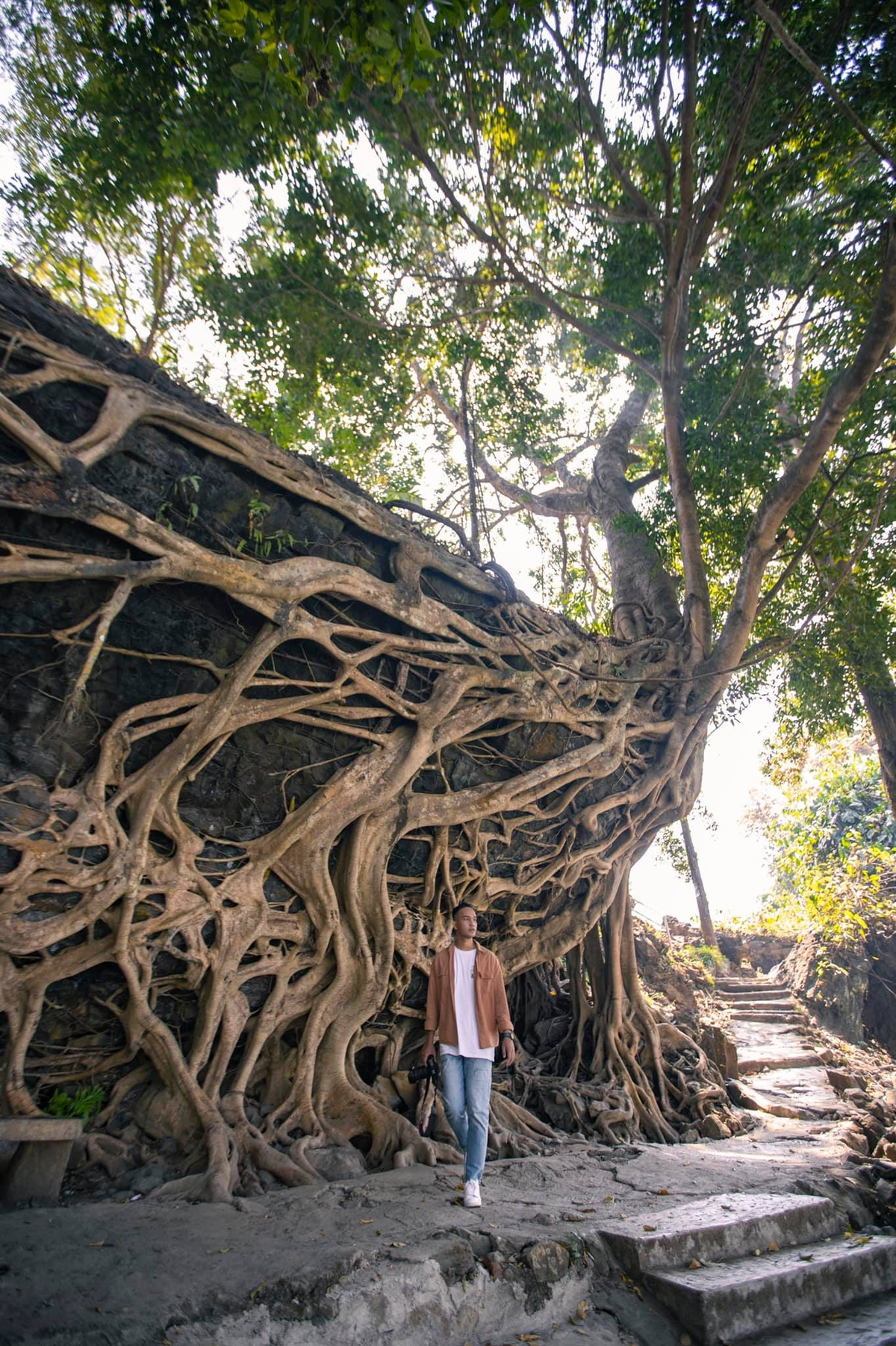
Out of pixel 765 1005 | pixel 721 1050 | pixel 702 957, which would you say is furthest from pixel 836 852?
pixel 721 1050

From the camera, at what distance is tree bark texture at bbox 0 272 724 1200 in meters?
3.48

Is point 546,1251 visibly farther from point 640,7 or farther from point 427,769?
point 640,7

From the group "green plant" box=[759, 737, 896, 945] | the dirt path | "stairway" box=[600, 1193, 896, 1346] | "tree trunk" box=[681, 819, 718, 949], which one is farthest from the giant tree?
→ "tree trunk" box=[681, 819, 718, 949]

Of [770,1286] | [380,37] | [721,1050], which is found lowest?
[770,1286]

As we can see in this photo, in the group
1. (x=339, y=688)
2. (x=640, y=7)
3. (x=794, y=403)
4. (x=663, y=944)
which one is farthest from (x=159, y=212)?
(x=663, y=944)

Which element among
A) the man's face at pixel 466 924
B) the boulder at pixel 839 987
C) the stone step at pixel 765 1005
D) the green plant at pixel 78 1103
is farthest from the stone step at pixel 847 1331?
the stone step at pixel 765 1005

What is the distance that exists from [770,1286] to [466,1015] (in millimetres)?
1450

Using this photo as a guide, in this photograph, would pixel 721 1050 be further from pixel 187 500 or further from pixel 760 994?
pixel 187 500

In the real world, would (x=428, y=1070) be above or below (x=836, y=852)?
below

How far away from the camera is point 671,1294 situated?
8.00 ft

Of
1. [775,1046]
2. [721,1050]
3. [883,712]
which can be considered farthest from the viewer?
[775,1046]

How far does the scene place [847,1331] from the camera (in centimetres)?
244

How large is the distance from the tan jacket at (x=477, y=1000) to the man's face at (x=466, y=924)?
0.08 meters

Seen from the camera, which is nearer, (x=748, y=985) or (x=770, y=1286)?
(x=770, y=1286)
